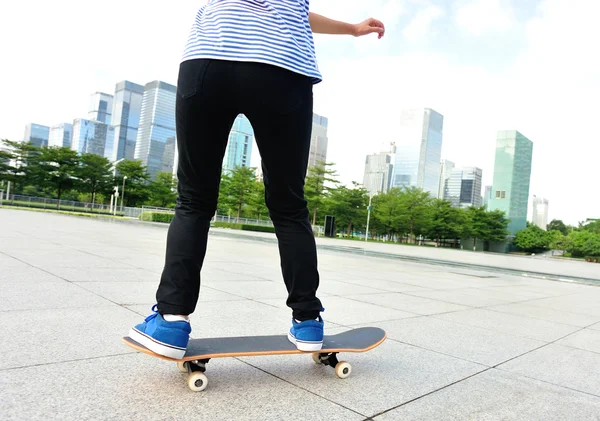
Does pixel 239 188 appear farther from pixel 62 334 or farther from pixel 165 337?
pixel 165 337

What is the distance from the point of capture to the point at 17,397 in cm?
122

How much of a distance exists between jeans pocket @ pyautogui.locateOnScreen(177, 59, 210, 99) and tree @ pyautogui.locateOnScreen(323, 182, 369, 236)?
1640 inches

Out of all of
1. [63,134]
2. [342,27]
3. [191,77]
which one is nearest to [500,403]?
[191,77]

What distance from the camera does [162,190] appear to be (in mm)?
51500

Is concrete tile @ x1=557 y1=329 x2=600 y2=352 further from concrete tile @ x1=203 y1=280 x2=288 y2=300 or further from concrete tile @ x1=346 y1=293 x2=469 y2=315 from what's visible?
concrete tile @ x1=203 y1=280 x2=288 y2=300

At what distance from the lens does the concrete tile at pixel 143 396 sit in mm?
1189

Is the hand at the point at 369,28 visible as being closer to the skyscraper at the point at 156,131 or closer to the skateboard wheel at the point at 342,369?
the skateboard wheel at the point at 342,369

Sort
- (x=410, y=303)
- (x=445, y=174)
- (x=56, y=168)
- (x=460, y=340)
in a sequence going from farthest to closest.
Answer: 1. (x=445, y=174)
2. (x=56, y=168)
3. (x=410, y=303)
4. (x=460, y=340)

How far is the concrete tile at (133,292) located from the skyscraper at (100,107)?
180208 mm

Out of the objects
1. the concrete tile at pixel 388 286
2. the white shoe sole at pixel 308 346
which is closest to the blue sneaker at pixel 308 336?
the white shoe sole at pixel 308 346

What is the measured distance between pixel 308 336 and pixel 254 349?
22cm

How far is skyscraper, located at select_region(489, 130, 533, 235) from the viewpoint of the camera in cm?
7844

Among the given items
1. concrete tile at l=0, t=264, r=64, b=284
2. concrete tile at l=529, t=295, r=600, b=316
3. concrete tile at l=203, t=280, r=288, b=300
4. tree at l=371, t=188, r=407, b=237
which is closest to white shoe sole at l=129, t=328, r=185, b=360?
concrete tile at l=203, t=280, r=288, b=300

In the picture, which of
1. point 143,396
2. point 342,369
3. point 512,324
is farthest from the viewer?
point 512,324
